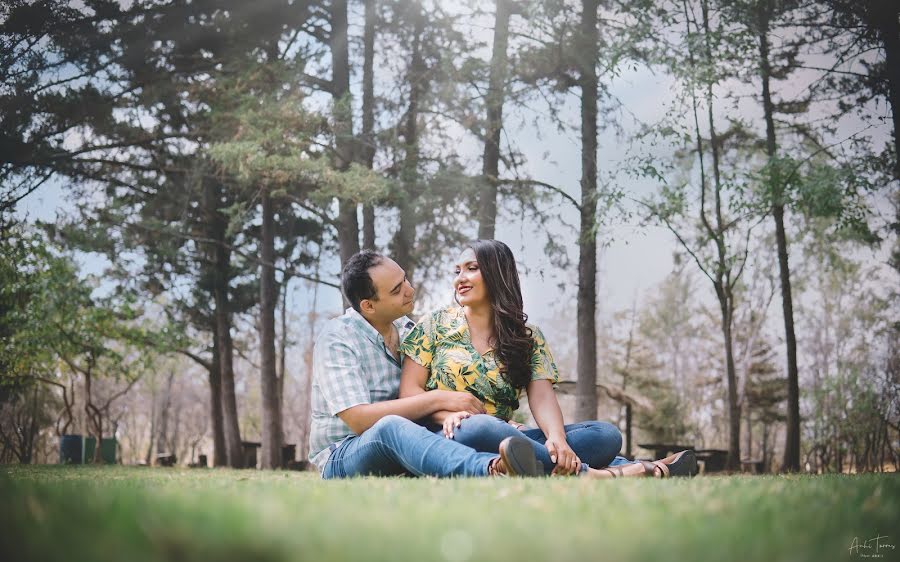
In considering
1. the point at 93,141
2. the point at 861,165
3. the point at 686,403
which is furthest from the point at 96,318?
the point at 686,403

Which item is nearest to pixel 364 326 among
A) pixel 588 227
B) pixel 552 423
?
pixel 552 423

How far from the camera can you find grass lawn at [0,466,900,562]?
103 cm

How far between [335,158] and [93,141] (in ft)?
14.7

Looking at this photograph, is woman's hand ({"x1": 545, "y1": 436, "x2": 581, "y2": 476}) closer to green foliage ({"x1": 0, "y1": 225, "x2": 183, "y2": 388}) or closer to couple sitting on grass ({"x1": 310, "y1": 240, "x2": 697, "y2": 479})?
couple sitting on grass ({"x1": 310, "y1": 240, "x2": 697, "y2": 479})

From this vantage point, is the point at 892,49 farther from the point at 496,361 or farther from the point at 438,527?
the point at 438,527

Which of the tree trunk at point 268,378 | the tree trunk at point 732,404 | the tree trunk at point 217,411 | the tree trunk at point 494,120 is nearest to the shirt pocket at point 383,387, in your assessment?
the tree trunk at point 494,120

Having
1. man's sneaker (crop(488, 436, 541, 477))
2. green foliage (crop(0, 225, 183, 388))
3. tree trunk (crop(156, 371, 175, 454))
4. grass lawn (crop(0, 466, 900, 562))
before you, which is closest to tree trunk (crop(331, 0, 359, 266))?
green foliage (crop(0, 225, 183, 388))

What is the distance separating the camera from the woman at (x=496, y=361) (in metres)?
Answer: 3.49

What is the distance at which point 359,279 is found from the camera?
152 inches

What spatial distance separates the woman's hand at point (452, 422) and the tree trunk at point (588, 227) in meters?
7.13

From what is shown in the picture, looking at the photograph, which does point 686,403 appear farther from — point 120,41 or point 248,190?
point 120,41

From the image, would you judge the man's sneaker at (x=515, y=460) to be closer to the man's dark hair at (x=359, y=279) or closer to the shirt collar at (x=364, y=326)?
the shirt collar at (x=364, y=326)

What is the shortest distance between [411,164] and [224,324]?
6.15 meters
